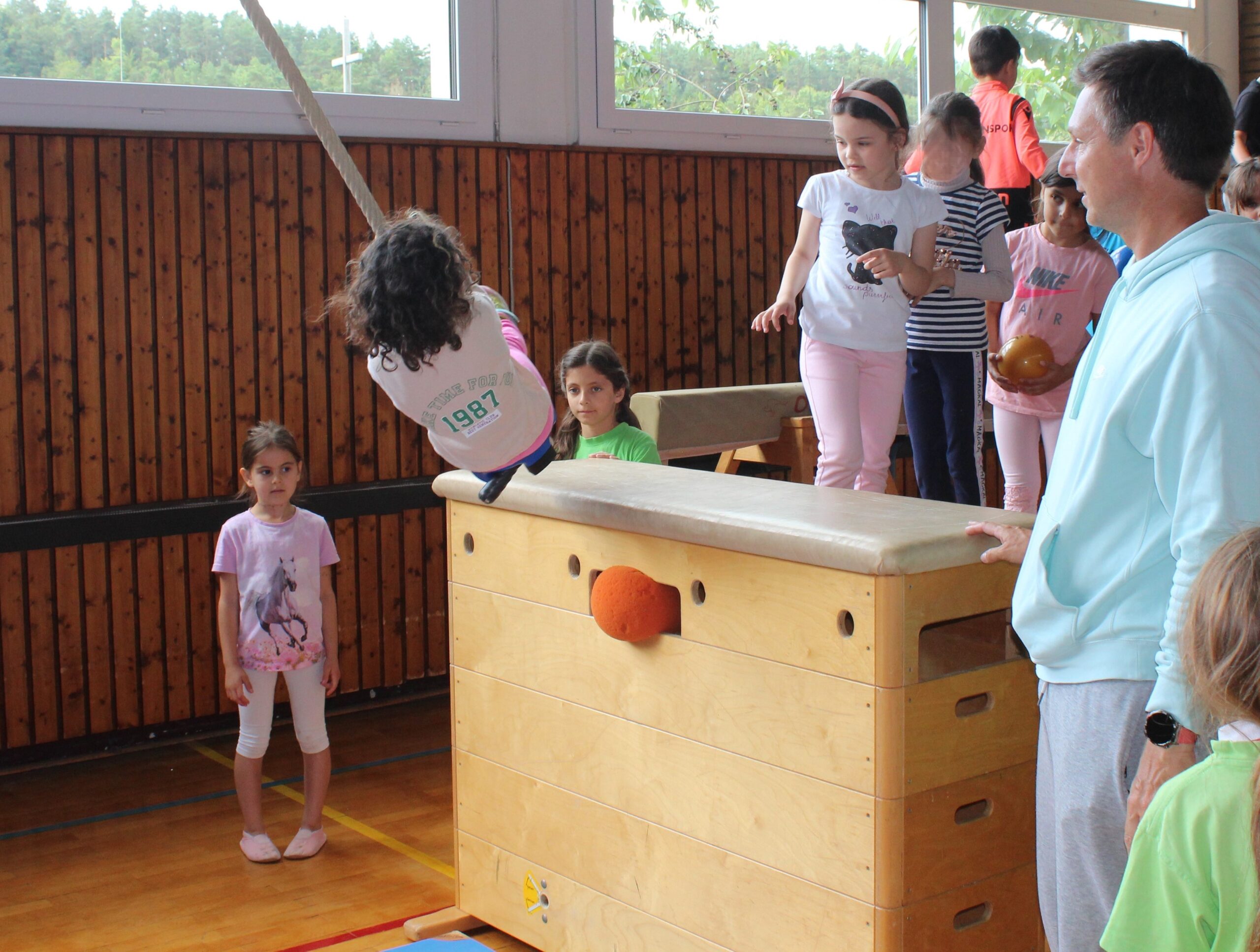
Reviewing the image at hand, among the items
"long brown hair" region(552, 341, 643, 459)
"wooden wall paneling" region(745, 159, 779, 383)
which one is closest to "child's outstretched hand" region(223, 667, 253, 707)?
"long brown hair" region(552, 341, 643, 459)

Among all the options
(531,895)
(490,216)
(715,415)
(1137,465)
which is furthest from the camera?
(490,216)

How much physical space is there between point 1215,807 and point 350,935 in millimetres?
2440

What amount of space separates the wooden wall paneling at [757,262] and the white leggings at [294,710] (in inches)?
116

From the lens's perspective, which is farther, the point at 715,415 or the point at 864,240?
the point at 715,415

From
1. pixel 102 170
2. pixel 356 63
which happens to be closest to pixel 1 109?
pixel 102 170

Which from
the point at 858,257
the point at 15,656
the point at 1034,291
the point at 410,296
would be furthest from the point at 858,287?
the point at 15,656

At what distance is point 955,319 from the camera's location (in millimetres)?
3479

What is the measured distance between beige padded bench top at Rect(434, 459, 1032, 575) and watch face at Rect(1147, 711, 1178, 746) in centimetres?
60

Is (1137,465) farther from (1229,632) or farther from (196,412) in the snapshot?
(196,412)

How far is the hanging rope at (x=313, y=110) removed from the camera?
183 centimetres

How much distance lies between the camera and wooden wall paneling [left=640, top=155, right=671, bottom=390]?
5660mm

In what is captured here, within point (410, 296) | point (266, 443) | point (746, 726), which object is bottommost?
point (746, 726)

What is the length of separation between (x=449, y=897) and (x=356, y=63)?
3.38 m

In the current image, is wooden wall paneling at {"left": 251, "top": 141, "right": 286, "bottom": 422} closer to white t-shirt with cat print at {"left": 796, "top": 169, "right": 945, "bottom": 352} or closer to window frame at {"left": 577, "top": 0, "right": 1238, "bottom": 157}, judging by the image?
window frame at {"left": 577, "top": 0, "right": 1238, "bottom": 157}
